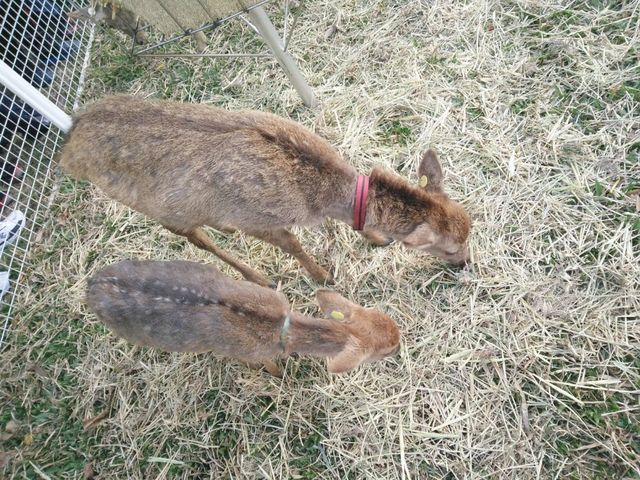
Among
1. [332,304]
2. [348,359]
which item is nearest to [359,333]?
[348,359]

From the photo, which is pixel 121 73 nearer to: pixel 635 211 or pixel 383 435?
pixel 383 435

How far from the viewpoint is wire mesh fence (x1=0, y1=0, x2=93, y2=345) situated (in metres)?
5.32

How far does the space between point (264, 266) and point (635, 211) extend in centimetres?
366

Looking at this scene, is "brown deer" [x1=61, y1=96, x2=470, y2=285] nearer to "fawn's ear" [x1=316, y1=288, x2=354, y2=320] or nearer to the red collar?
the red collar

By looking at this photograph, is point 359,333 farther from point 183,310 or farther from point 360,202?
point 183,310

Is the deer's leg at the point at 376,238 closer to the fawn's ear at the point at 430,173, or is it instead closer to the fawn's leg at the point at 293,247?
the fawn's leg at the point at 293,247

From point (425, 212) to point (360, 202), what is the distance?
0.57 meters

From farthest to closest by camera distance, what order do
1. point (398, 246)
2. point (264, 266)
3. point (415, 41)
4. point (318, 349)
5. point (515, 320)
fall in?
point (415, 41) → point (264, 266) → point (398, 246) → point (515, 320) → point (318, 349)

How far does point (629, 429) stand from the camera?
3.48m

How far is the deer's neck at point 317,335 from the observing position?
363 cm

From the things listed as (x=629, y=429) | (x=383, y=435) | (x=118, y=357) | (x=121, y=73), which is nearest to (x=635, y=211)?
(x=629, y=429)

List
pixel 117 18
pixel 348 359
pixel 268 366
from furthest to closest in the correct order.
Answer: pixel 117 18 → pixel 268 366 → pixel 348 359

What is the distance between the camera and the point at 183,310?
349cm

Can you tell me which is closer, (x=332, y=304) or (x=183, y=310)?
(x=183, y=310)
